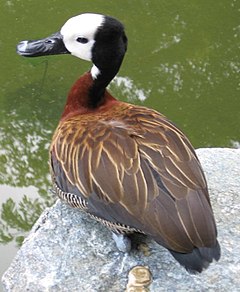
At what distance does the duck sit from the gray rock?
8 centimetres

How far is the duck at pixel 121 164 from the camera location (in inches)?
73.0

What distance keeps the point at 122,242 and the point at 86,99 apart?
0.61 m

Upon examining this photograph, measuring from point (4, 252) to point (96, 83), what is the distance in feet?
3.63

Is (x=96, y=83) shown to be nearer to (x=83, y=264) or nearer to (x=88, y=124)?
(x=88, y=124)

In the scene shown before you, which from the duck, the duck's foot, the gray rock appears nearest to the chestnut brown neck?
the duck

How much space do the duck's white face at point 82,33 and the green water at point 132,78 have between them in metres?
1.20

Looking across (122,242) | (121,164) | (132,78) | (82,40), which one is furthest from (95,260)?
(132,78)

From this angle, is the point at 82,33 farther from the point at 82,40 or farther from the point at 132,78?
the point at 132,78

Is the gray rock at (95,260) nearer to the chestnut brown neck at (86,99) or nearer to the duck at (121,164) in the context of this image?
the duck at (121,164)

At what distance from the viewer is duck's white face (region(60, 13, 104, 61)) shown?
2.19m

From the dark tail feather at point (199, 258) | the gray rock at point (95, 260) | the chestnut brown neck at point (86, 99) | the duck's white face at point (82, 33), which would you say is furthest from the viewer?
the chestnut brown neck at point (86, 99)

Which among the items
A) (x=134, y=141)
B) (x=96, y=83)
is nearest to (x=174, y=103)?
(x=96, y=83)

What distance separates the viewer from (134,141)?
205 cm

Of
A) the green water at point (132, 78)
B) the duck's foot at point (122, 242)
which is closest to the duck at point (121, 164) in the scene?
the duck's foot at point (122, 242)
